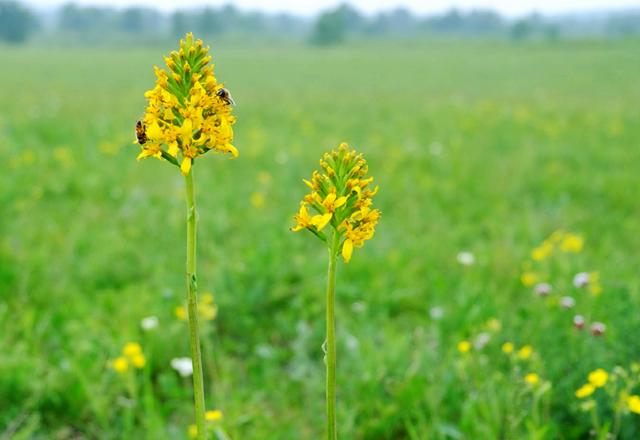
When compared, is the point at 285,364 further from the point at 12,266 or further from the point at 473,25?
the point at 473,25

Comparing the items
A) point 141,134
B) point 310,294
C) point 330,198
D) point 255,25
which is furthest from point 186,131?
point 255,25

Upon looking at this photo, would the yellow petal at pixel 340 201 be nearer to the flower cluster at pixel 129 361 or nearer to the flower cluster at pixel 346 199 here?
the flower cluster at pixel 346 199

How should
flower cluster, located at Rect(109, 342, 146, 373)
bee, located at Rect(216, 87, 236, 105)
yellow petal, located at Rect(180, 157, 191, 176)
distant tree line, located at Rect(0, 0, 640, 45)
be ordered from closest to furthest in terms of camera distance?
1. yellow petal, located at Rect(180, 157, 191, 176)
2. bee, located at Rect(216, 87, 236, 105)
3. flower cluster, located at Rect(109, 342, 146, 373)
4. distant tree line, located at Rect(0, 0, 640, 45)

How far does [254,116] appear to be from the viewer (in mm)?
11609

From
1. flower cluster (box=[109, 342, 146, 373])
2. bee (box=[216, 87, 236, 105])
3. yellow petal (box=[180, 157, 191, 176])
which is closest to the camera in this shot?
yellow petal (box=[180, 157, 191, 176])

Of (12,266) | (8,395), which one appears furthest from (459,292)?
(12,266)

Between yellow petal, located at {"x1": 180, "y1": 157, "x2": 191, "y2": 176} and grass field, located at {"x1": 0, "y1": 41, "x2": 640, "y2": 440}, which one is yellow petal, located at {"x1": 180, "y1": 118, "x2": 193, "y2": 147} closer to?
yellow petal, located at {"x1": 180, "y1": 157, "x2": 191, "y2": 176}

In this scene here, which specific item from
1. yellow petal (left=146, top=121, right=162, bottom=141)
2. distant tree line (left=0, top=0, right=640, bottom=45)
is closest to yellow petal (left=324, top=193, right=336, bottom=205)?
yellow petal (left=146, top=121, right=162, bottom=141)

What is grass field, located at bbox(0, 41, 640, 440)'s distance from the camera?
266 cm

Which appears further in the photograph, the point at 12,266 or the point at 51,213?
the point at 51,213

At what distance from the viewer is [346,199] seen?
3.92ft

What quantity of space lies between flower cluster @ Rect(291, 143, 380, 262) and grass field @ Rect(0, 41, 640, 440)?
1137 mm

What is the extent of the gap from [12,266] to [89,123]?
6412mm

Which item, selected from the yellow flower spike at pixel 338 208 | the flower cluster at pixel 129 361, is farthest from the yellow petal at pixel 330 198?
the flower cluster at pixel 129 361
